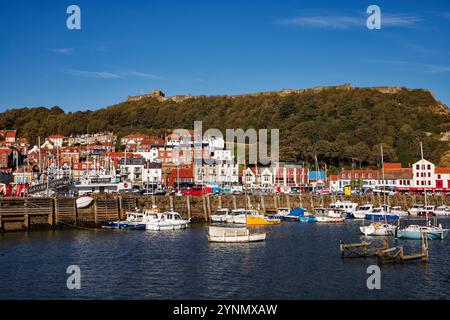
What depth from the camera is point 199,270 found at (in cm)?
3133

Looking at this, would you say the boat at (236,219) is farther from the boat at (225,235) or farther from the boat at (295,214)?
the boat at (225,235)

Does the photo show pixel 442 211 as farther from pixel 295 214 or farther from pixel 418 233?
pixel 418 233

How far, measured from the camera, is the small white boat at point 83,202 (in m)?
52.3

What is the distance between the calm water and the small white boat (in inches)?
275

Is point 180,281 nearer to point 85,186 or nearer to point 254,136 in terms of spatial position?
point 85,186

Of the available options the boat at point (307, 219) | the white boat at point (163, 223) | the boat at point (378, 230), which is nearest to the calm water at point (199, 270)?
the boat at point (378, 230)

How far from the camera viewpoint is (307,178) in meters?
96.6

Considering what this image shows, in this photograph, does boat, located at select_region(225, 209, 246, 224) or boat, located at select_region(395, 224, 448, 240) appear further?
boat, located at select_region(225, 209, 246, 224)

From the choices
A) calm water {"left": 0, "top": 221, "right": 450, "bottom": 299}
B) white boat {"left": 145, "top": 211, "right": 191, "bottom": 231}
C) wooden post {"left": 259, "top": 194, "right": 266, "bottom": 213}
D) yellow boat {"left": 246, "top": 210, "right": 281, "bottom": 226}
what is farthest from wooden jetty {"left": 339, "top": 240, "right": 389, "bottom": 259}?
wooden post {"left": 259, "top": 194, "right": 266, "bottom": 213}

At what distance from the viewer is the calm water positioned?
26172mm

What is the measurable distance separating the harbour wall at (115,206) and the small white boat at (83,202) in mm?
290

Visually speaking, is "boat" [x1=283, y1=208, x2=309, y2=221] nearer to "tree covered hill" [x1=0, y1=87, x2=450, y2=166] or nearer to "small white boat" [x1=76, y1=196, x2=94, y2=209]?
"small white boat" [x1=76, y1=196, x2=94, y2=209]

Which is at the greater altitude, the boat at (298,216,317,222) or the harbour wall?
the harbour wall

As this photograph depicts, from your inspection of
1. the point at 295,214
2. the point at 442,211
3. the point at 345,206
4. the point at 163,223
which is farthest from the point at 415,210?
the point at 163,223
